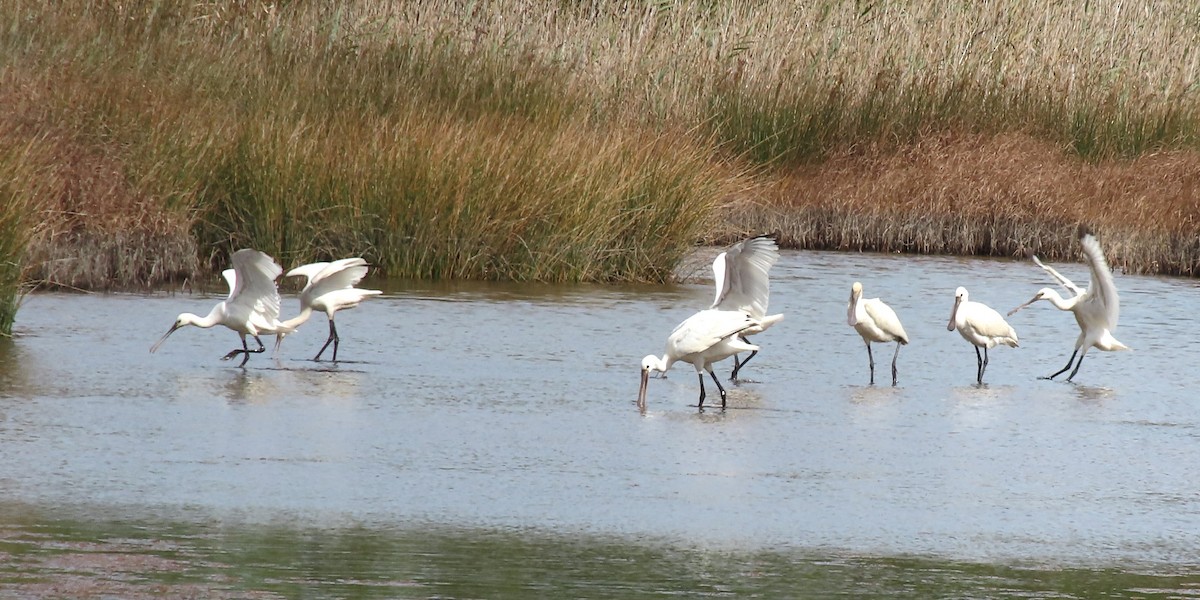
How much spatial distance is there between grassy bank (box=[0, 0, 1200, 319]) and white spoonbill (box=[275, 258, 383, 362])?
1553 millimetres

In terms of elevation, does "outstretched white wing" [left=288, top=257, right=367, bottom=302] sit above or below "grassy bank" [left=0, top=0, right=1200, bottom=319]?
below

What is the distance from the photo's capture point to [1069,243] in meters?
17.7

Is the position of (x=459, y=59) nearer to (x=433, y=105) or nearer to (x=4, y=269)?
(x=433, y=105)

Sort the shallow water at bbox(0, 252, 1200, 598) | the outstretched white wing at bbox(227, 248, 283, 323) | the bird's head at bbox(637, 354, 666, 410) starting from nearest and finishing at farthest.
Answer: the shallow water at bbox(0, 252, 1200, 598), the bird's head at bbox(637, 354, 666, 410), the outstretched white wing at bbox(227, 248, 283, 323)

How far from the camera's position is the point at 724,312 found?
941cm

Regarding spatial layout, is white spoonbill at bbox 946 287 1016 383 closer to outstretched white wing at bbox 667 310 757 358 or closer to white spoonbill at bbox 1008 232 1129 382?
white spoonbill at bbox 1008 232 1129 382

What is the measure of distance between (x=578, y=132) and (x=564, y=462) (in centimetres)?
745

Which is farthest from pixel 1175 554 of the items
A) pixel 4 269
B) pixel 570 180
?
pixel 570 180

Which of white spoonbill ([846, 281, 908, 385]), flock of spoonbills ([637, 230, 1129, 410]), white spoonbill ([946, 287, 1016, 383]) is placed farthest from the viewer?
white spoonbill ([946, 287, 1016, 383])

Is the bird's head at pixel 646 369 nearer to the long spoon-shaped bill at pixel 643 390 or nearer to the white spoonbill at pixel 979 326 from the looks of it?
the long spoon-shaped bill at pixel 643 390

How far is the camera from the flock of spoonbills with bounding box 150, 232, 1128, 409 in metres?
9.12

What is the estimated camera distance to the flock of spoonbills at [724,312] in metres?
9.12

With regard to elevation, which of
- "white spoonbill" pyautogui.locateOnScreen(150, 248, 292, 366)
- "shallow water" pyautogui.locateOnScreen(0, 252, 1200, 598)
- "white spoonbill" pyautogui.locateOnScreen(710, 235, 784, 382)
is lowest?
"shallow water" pyautogui.locateOnScreen(0, 252, 1200, 598)

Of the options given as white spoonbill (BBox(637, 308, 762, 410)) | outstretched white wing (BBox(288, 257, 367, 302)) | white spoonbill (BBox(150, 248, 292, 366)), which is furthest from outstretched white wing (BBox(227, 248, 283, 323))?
white spoonbill (BBox(637, 308, 762, 410))
